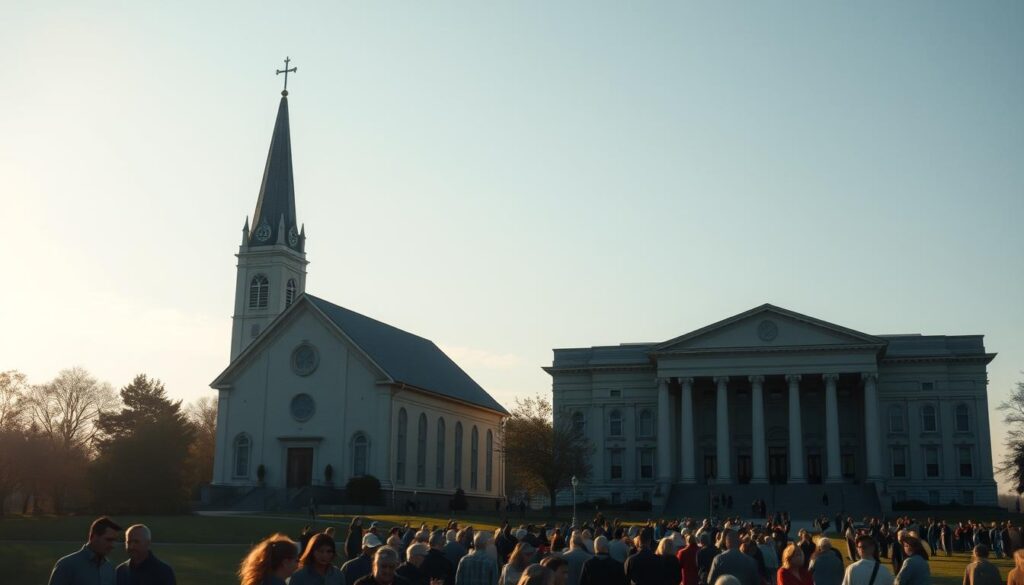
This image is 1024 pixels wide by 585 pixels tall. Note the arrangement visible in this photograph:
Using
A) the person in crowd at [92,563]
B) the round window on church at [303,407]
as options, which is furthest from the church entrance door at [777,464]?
the person in crowd at [92,563]

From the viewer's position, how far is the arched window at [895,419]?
242 feet

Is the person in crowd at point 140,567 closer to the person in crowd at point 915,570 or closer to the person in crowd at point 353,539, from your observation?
the person in crowd at point 915,570

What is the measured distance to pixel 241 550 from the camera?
37.3 metres

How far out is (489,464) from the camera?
85.4 meters

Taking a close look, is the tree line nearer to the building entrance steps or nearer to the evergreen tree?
the evergreen tree

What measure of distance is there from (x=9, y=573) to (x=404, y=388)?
40.0 meters

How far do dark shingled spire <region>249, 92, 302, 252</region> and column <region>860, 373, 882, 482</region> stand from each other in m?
51.9

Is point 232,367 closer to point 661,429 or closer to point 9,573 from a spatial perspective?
point 661,429

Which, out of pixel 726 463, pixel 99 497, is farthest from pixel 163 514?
pixel 726 463

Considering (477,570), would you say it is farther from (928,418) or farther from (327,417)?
(928,418)

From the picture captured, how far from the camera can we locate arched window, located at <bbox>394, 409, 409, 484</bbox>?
68312 millimetres

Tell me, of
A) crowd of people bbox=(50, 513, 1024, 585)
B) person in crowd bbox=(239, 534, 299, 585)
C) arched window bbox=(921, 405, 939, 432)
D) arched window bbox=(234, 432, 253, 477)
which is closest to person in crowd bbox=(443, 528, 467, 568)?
crowd of people bbox=(50, 513, 1024, 585)

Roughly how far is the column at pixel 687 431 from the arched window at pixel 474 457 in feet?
53.6

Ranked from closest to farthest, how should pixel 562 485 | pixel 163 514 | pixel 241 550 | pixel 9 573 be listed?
pixel 9 573 → pixel 241 550 → pixel 163 514 → pixel 562 485
